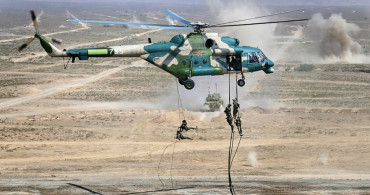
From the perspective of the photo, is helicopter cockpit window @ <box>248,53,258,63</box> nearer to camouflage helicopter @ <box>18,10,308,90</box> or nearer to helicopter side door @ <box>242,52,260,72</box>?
helicopter side door @ <box>242,52,260,72</box>

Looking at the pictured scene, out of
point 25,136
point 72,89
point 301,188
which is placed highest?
point 72,89

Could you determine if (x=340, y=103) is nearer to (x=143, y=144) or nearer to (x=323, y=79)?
(x=323, y=79)

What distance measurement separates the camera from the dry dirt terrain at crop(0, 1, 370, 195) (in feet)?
90.2

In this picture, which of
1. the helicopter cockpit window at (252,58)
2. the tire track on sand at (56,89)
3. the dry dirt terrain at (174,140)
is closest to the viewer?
the helicopter cockpit window at (252,58)

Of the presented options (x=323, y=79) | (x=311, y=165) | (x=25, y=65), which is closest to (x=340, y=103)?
(x=323, y=79)

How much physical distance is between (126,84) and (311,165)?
36610 mm

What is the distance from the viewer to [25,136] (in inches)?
1420

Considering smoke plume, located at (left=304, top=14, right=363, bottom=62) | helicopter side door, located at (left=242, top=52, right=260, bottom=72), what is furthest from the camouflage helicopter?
smoke plume, located at (left=304, top=14, right=363, bottom=62)

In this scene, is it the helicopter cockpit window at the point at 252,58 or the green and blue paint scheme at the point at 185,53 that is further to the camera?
the helicopter cockpit window at the point at 252,58

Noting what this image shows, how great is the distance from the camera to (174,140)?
34719mm

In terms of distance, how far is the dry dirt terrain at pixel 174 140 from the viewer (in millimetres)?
27484

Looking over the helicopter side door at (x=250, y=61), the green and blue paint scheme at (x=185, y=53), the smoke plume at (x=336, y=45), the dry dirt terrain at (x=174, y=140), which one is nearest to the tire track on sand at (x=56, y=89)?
the dry dirt terrain at (x=174, y=140)

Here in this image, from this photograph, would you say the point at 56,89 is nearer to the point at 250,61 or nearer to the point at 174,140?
the point at 174,140

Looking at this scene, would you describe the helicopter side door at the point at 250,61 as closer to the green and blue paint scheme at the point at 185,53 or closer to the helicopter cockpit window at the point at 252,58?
the helicopter cockpit window at the point at 252,58
